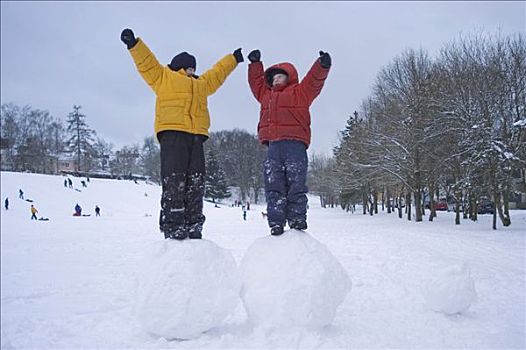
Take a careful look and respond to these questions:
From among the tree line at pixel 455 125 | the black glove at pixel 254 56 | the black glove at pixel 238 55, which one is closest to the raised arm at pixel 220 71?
the black glove at pixel 238 55

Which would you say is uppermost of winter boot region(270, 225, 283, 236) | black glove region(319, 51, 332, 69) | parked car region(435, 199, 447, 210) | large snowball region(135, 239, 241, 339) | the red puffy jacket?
black glove region(319, 51, 332, 69)

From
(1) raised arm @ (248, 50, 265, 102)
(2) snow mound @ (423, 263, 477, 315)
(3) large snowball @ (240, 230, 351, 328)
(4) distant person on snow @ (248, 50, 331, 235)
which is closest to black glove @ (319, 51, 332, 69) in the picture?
(4) distant person on snow @ (248, 50, 331, 235)

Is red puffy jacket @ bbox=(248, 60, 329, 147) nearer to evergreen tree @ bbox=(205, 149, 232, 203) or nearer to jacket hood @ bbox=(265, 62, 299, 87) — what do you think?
jacket hood @ bbox=(265, 62, 299, 87)

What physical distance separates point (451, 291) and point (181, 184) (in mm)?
3290

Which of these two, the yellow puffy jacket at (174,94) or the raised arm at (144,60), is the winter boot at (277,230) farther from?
the raised arm at (144,60)

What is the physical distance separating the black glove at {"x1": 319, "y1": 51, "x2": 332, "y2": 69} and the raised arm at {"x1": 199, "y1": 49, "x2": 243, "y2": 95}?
934 mm

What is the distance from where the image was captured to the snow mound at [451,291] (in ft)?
15.3

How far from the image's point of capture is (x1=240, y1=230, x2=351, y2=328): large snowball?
12.2ft

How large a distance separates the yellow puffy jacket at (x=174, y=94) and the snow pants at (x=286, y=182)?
83 cm

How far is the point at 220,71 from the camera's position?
14.9ft

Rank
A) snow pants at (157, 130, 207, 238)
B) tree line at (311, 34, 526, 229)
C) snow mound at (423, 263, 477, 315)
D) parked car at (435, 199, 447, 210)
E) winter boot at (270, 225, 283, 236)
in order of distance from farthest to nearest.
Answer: parked car at (435, 199, 447, 210), tree line at (311, 34, 526, 229), snow mound at (423, 263, 477, 315), winter boot at (270, 225, 283, 236), snow pants at (157, 130, 207, 238)

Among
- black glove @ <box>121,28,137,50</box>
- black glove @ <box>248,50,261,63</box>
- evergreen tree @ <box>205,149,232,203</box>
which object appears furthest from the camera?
evergreen tree @ <box>205,149,232,203</box>

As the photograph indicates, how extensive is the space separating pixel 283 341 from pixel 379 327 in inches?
48.9

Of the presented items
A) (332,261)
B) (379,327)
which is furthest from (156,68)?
(379,327)
